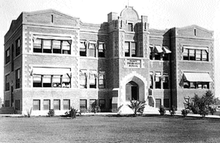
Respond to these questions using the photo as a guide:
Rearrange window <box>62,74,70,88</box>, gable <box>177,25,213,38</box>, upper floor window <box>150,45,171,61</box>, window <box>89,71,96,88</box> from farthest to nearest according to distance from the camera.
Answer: gable <box>177,25,213,38</box>, upper floor window <box>150,45,171,61</box>, window <box>89,71,96,88</box>, window <box>62,74,70,88</box>

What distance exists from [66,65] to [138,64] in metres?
8.63

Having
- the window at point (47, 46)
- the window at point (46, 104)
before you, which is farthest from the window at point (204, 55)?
the window at point (46, 104)

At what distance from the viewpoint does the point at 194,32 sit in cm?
4412

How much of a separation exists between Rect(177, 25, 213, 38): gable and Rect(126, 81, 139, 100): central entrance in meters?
9.17

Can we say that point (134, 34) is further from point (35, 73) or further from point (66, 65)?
point (35, 73)

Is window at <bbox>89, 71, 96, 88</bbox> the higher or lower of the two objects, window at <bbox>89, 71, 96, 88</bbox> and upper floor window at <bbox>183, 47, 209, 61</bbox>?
the lower

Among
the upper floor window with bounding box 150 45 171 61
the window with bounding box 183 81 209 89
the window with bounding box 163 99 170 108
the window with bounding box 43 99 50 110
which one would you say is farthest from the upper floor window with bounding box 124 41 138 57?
the window with bounding box 43 99 50 110

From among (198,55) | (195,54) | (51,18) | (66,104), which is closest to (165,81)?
(195,54)

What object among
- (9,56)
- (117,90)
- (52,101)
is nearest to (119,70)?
(117,90)

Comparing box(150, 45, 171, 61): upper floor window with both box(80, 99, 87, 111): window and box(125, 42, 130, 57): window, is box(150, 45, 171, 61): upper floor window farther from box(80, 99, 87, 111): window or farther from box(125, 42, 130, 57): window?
box(80, 99, 87, 111): window

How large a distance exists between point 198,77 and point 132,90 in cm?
934

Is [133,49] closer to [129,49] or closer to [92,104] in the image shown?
[129,49]

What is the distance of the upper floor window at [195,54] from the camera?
43.4 metres

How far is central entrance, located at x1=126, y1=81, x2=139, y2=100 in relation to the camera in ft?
130
